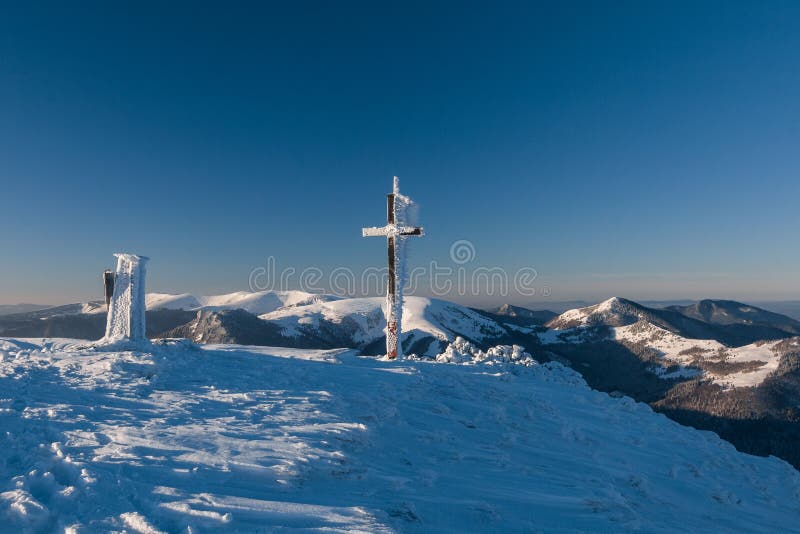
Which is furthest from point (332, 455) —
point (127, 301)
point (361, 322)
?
point (361, 322)

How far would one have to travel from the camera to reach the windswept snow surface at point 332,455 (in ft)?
19.4

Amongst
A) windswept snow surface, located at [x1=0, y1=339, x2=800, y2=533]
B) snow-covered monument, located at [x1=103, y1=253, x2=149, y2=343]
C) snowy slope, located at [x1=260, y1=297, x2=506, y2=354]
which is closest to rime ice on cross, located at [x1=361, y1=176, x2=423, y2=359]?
windswept snow surface, located at [x1=0, y1=339, x2=800, y2=533]

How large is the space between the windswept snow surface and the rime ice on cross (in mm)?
5225

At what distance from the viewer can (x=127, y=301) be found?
16469mm

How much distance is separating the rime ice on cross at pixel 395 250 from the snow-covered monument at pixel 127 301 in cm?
1080

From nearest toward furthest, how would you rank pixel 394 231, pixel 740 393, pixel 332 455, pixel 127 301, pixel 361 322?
pixel 332 455, pixel 127 301, pixel 394 231, pixel 740 393, pixel 361 322

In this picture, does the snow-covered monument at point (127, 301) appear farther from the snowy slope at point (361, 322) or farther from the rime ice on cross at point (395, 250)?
the snowy slope at point (361, 322)

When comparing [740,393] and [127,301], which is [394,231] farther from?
[740,393]

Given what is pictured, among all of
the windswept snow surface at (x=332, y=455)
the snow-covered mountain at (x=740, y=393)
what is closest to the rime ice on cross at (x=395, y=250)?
the windswept snow surface at (x=332, y=455)

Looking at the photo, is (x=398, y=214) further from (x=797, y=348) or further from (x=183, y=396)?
(x=797, y=348)

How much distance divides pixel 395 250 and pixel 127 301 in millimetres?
11998

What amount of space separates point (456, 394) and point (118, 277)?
13.9 m

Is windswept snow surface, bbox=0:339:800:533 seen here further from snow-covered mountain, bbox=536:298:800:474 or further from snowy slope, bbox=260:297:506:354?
snowy slope, bbox=260:297:506:354

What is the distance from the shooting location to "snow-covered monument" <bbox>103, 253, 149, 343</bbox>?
53.7ft
